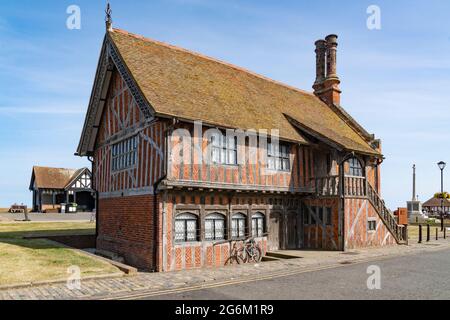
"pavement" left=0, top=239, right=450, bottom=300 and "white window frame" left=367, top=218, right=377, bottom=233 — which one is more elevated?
"white window frame" left=367, top=218, right=377, bottom=233

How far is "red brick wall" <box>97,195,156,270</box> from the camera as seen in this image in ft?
42.4

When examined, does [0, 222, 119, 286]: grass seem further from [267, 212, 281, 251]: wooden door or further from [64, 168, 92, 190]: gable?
[64, 168, 92, 190]: gable

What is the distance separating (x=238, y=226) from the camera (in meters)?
15.0

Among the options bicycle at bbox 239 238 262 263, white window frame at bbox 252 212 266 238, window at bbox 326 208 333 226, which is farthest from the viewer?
window at bbox 326 208 333 226

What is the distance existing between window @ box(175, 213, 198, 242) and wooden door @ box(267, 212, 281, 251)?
4178mm

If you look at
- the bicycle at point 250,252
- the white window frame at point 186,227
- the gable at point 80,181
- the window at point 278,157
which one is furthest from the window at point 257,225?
Answer: the gable at point 80,181

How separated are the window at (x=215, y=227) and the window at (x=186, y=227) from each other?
0.58 metres

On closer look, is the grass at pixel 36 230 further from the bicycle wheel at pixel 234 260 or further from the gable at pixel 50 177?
the gable at pixel 50 177

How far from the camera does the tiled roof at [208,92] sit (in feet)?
44.5

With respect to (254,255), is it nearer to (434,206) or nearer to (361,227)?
(361,227)

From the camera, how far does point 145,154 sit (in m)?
13.8

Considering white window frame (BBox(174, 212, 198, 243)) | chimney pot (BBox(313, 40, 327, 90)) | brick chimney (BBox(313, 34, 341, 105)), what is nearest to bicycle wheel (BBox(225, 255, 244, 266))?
white window frame (BBox(174, 212, 198, 243))

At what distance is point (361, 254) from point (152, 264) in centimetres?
862
